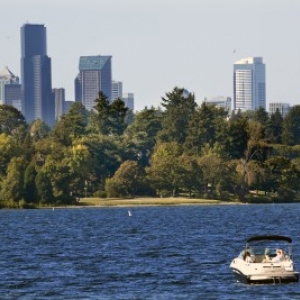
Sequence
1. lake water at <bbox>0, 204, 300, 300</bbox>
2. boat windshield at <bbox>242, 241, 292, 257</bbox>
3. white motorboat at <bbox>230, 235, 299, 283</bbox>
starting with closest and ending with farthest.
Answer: lake water at <bbox>0, 204, 300, 300</bbox>
white motorboat at <bbox>230, 235, 299, 283</bbox>
boat windshield at <bbox>242, 241, 292, 257</bbox>

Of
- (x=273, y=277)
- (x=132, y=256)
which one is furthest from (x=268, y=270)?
(x=132, y=256)

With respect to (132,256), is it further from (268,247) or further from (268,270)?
(268,270)

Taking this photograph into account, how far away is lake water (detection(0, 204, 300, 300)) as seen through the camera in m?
80.1

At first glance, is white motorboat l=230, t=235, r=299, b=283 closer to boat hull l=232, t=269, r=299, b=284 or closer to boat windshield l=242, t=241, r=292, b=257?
boat hull l=232, t=269, r=299, b=284

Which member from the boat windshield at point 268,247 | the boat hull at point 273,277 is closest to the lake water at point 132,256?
the boat hull at point 273,277

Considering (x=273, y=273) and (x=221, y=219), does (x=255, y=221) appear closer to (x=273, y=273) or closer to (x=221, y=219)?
(x=221, y=219)

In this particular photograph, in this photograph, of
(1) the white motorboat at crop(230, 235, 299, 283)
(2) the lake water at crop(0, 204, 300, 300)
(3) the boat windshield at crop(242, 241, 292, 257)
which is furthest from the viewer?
(3) the boat windshield at crop(242, 241, 292, 257)

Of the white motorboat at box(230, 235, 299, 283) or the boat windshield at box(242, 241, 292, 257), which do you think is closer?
the white motorboat at box(230, 235, 299, 283)

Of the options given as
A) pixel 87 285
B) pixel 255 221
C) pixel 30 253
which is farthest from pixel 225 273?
pixel 255 221

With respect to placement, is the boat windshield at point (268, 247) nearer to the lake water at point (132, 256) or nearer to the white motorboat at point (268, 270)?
the white motorboat at point (268, 270)

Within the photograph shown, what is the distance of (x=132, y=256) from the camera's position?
349ft

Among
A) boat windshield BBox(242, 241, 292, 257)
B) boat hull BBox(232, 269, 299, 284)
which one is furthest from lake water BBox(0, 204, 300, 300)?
boat windshield BBox(242, 241, 292, 257)

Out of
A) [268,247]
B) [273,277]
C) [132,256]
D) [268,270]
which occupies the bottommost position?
[132,256]

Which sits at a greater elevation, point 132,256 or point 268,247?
point 268,247
